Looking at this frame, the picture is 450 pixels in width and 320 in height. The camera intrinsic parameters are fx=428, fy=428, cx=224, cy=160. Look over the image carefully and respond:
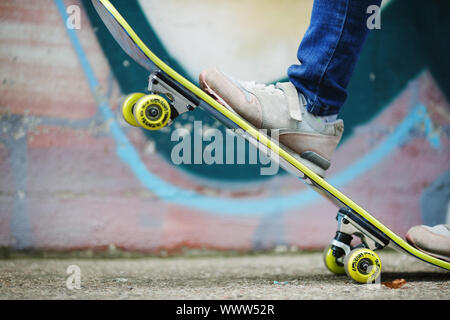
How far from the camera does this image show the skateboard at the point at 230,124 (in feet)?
4.91

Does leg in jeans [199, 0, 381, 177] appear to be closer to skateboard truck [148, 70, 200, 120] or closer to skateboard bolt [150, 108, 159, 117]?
skateboard truck [148, 70, 200, 120]

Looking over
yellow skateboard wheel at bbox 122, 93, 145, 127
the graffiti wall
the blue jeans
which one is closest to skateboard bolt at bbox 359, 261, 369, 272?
the blue jeans

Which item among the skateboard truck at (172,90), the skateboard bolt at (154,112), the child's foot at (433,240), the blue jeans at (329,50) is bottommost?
the child's foot at (433,240)

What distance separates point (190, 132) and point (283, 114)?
1.11 metres

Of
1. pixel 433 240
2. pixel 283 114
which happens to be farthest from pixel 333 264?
pixel 283 114

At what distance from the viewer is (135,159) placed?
8.35 feet

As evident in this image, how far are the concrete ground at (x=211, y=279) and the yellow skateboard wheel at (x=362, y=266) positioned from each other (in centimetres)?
4

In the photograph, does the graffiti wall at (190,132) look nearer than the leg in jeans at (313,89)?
No

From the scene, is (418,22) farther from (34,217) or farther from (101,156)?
(34,217)

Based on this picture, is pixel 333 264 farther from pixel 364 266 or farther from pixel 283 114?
pixel 283 114

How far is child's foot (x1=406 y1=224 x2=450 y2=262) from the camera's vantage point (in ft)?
5.48

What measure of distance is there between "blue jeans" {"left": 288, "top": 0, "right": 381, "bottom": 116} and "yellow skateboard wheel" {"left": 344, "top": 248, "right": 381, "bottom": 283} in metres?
0.55

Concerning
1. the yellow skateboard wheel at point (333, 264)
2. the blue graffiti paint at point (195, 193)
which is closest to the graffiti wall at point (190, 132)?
the blue graffiti paint at point (195, 193)

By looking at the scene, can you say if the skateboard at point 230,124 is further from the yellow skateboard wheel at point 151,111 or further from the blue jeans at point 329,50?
the blue jeans at point 329,50
